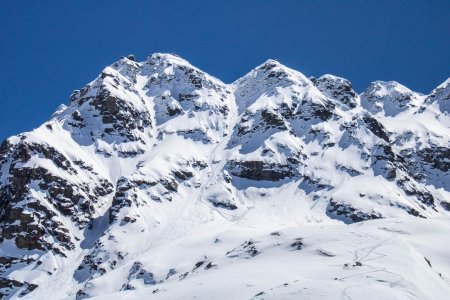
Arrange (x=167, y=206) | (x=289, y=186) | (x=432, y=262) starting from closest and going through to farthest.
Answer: (x=432, y=262) < (x=167, y=206) < (x=289, y=186)

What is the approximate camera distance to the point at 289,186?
191000 mm

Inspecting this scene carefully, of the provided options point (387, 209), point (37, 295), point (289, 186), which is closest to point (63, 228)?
point (37, 295)

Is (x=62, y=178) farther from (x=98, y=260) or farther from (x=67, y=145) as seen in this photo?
(x=98, y=260)

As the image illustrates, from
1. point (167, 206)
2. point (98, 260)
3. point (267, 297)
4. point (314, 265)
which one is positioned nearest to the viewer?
point (267, 297)


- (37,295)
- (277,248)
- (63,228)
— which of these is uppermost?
(63,228)

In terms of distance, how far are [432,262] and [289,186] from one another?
395 feet

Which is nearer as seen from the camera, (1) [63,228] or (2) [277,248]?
(2) [277,248]

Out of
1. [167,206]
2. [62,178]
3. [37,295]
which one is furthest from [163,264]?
[62,178]

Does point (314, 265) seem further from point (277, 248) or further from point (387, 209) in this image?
point (387, 209)

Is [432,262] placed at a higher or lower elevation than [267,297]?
higher

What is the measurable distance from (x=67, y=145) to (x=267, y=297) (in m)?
167

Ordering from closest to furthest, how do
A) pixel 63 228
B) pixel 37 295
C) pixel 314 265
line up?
1. pixel 314 265
2. pixel 37 295
3. pixel 63 228

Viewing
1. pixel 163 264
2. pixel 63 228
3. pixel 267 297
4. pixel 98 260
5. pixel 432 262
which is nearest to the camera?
pixel 267 297

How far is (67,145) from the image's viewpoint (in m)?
194
